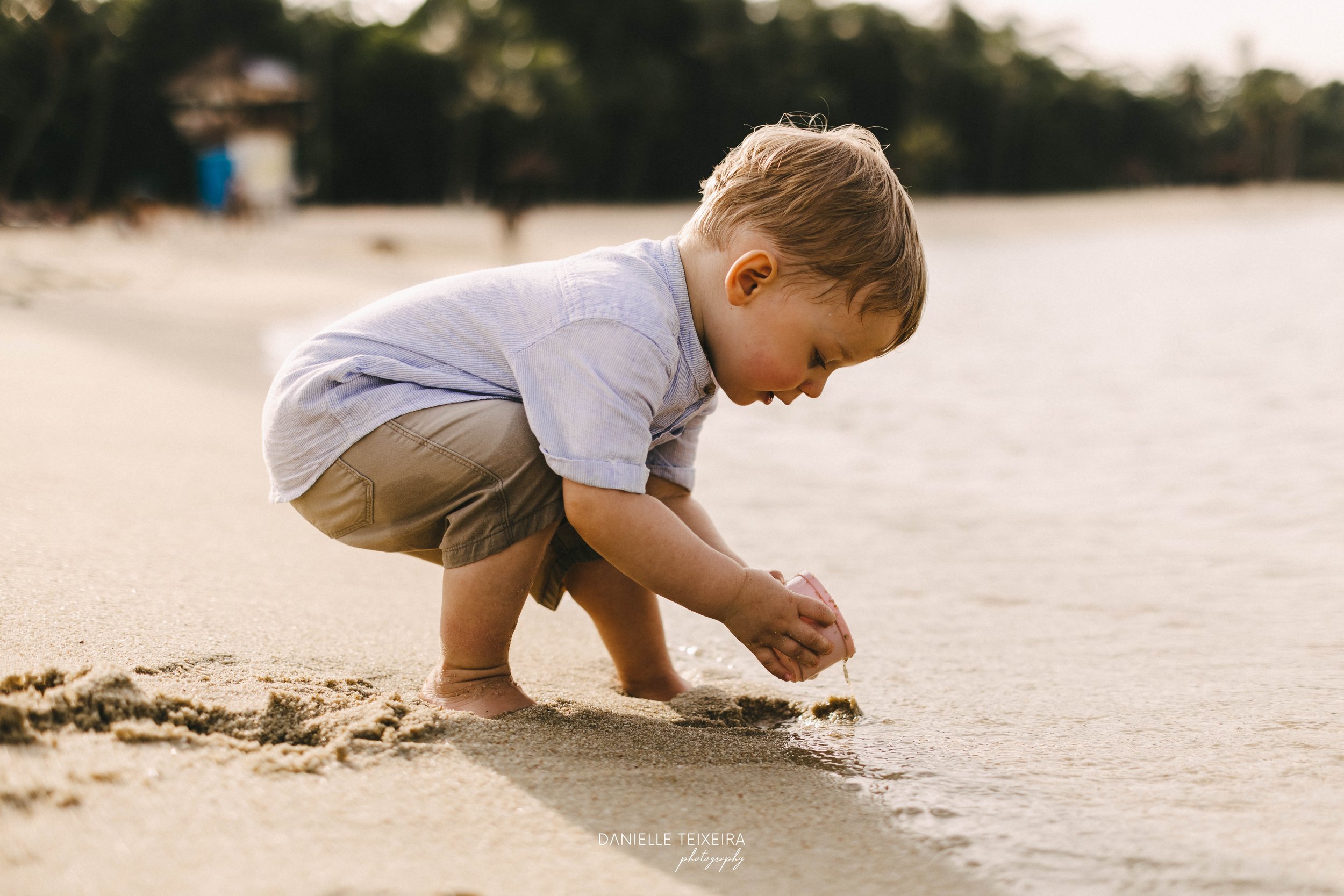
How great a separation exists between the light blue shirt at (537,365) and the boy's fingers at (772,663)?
307 mm

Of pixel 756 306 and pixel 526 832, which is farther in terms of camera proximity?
pixel 756 306

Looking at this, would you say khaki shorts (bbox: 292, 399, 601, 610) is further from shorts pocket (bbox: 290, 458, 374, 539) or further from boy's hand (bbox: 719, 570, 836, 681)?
boy's hand (bbox: 719, 570, 836, 681)

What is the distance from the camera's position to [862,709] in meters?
1.79

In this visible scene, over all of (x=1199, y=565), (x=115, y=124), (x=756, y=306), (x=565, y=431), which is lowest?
(x=1199, y=565)

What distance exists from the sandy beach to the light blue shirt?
0.36 meters

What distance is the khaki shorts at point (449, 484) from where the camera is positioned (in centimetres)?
155

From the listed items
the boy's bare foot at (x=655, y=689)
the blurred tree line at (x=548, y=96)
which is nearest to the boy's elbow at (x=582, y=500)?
the boy's bare foot at (x=655, y=689)

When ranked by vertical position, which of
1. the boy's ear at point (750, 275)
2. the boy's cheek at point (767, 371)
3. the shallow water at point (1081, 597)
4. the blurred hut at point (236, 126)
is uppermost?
the blurred hut at point (236, 126)

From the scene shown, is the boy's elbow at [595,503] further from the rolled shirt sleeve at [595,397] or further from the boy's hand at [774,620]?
the boy's hand at [774,620]

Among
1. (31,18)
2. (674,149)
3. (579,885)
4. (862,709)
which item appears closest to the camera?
(579,885)

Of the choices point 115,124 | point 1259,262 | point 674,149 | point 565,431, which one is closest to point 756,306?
point 565,431

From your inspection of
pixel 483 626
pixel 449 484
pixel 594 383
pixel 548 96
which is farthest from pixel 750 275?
pixel 548 96

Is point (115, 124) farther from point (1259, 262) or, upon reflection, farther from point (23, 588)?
point (23, 588)

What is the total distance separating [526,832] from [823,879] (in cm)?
30
